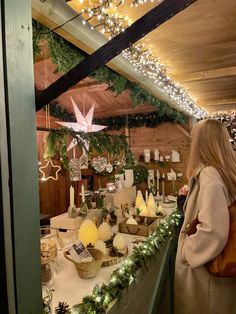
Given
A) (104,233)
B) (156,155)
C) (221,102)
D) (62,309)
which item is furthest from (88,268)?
(221,102)

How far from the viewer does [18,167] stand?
2.27 ft

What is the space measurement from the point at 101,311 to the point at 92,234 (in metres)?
0.57

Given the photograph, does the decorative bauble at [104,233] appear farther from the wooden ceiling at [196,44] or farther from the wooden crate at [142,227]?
the wooden ceiling at [196,44]

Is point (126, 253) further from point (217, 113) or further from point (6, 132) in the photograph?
point (217, 113)

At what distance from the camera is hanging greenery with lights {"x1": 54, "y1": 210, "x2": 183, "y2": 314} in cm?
119

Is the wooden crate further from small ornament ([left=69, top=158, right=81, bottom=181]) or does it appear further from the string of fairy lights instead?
the string of fairy lights

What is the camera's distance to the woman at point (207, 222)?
1.33 m

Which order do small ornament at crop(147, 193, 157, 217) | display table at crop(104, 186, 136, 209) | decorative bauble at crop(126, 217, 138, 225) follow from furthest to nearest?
display table at crop(104, 186, 136, 209)
small ornament at crop(147, 193, 157, 217)
decorative bauble at crop(126, 217, 138, 225)

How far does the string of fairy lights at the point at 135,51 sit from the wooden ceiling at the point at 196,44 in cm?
6

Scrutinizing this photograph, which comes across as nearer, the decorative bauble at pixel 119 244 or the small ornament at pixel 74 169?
the decorative bauble at pixel 119 244

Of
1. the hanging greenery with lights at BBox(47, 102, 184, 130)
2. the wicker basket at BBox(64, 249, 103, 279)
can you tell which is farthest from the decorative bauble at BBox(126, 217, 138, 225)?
Result: the hanging greenery with lights at BBox(47, 102, 184, 130)

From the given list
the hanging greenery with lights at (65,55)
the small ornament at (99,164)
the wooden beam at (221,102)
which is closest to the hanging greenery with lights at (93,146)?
the small ornament at (99,164)

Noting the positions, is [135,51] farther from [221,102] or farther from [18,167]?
[221,102]

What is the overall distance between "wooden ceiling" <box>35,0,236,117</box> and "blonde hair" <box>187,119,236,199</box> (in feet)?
2.54
